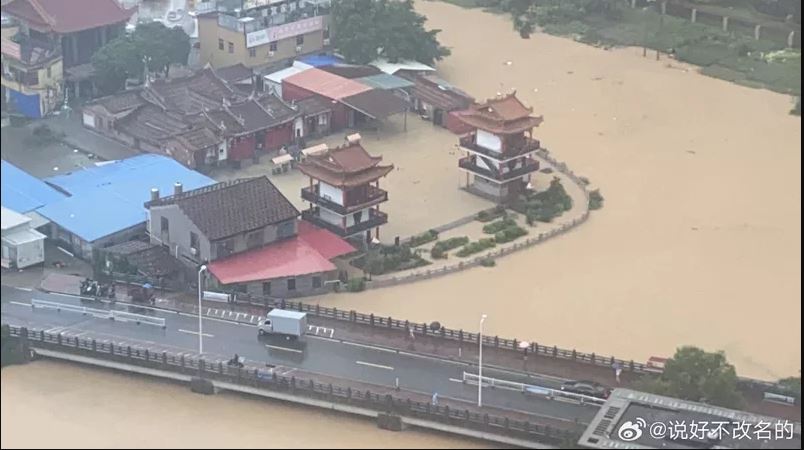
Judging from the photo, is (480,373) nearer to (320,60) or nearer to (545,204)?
(545,204)

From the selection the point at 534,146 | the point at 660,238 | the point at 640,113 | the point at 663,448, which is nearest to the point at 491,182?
the point at 534,146

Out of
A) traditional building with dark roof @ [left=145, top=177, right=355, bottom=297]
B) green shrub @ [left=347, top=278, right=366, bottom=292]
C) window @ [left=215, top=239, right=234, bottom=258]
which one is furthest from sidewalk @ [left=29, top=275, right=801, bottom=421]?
green shrub @ [left=347, top=278, right=366, bottom=292]

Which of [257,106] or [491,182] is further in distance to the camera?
[257,106]

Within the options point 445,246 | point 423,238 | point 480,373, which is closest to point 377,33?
point 423,238

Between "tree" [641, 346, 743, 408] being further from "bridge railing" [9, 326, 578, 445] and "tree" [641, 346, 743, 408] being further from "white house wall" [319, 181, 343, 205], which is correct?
"white house wall" [319, 181, 343, 205]

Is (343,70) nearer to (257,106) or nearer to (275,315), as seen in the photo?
(257,106)

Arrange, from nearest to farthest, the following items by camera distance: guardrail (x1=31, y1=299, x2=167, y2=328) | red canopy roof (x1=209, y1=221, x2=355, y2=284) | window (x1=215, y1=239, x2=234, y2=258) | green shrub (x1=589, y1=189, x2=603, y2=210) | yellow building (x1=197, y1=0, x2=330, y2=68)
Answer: guardrail (x1=31, y1=299, x2=167, y2=328) < red canopy roof (x1=209, y1=221, x2=355, y2=284) < window (x1=215, y1=239, x2=234, y2=258) < green shrub (x1=589, y1=189, x2=603, y2=210) < yellow building (x1=197, y1=0, x2=330, y2=68)
